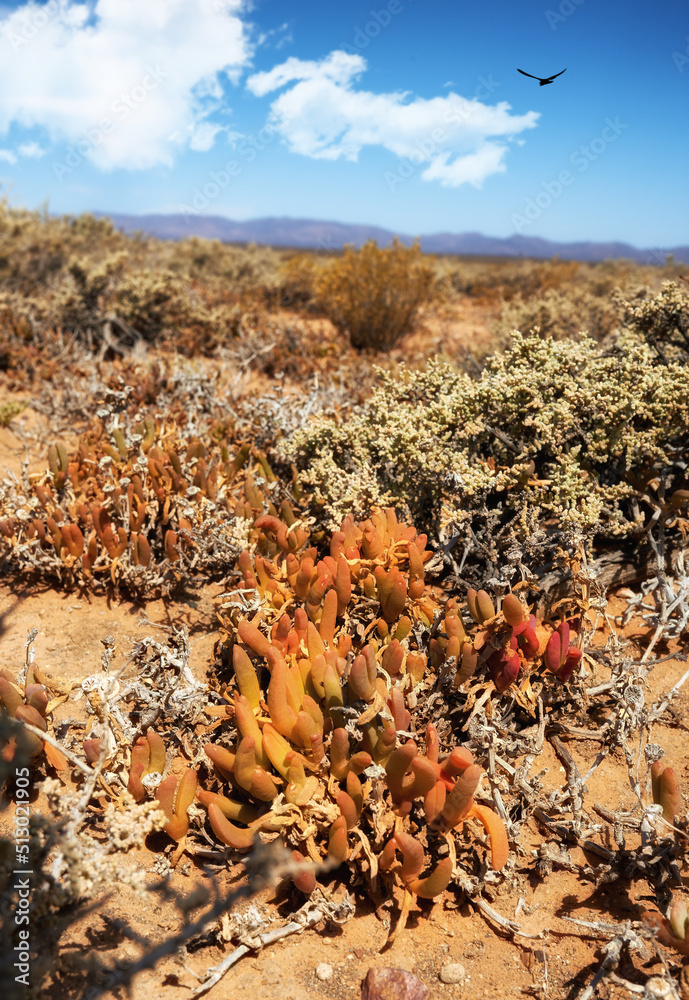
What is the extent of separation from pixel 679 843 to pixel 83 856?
174 cm

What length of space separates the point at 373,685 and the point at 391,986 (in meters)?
0.80

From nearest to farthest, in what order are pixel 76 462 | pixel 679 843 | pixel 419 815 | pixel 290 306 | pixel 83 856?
pixel 83 856
pixel 679 843
pixel 419 815
pixel 76 462
pixel 290 306

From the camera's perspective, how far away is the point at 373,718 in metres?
2.04

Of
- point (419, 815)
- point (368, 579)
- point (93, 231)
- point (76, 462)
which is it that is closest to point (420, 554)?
point (368, 579)

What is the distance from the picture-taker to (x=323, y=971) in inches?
67.4

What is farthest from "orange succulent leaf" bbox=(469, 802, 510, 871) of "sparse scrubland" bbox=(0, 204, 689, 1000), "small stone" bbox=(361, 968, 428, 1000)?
"small stone" bbox=(361, 968, 428, 1000)

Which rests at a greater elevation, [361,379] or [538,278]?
[538,278]

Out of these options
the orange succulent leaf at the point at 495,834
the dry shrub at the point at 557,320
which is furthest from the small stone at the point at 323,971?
the dry shrub at the point at 557,320

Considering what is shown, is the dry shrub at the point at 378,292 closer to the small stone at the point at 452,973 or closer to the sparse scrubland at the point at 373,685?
the sparse scrubland at the point at 373,685

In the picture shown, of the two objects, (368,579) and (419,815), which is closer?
(419,815)

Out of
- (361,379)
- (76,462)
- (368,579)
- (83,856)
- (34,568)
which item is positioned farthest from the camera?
(361,379)

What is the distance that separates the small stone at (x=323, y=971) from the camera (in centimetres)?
170

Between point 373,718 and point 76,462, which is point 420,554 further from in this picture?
point 76,462

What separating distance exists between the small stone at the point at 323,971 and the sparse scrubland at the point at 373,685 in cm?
4
